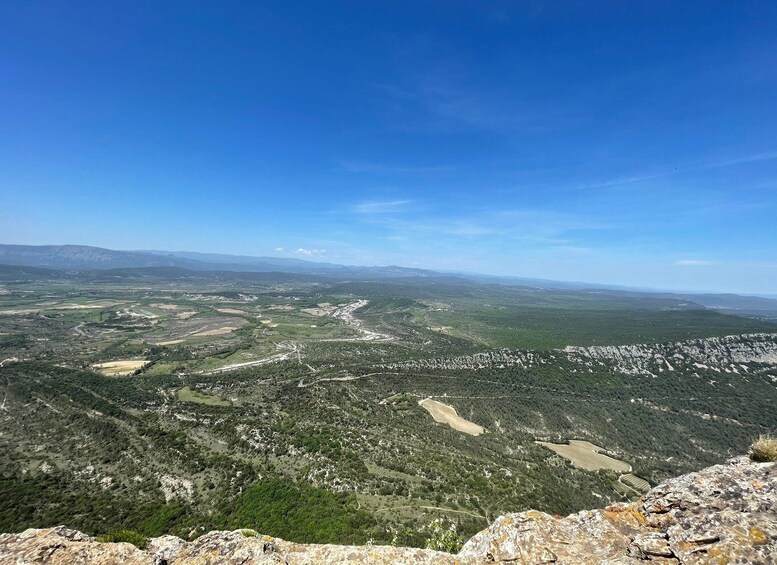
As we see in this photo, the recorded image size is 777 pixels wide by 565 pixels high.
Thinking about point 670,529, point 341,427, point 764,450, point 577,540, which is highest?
point 764,450

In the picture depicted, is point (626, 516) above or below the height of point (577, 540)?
above

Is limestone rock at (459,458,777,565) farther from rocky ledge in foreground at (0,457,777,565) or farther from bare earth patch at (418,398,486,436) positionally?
bare earth patch at (418,398,486,436)

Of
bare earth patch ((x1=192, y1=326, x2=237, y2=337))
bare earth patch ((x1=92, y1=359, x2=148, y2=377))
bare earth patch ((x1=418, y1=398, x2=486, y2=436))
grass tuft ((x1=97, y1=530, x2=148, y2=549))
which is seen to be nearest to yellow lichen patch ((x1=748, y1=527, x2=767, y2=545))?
grass tuft ((x1=97, y1=530, x2=148, y2=549))

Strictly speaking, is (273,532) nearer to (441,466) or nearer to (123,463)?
(441,466)

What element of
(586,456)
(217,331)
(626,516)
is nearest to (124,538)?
(626,516)

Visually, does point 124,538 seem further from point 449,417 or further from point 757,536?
point 449,417

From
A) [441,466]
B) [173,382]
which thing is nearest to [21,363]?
[173,382]
